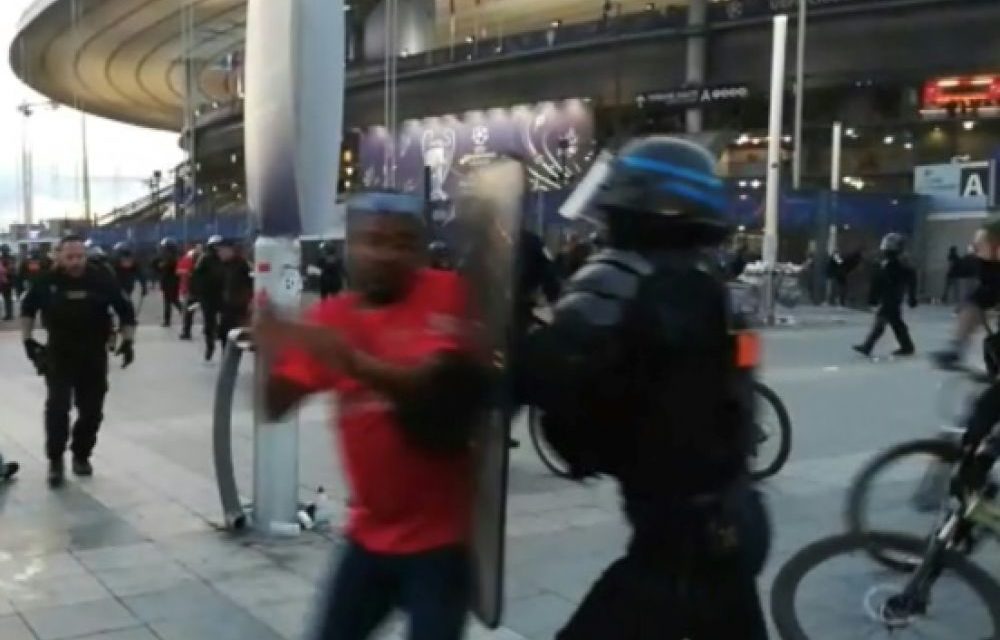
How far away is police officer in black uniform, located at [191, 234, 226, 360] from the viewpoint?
17.4 m

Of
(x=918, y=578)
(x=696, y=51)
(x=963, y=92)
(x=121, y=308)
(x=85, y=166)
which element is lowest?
(x=918, y=578)

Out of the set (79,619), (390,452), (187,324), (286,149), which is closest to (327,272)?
(187,324)

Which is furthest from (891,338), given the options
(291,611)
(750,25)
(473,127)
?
(473,127)

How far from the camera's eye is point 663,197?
2232mm

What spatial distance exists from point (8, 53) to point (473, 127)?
44.5m

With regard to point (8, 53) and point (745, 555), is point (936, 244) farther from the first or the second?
point (8, 53)

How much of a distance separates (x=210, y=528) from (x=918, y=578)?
4013 mm

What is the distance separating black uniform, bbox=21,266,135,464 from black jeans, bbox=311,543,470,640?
6045 mm

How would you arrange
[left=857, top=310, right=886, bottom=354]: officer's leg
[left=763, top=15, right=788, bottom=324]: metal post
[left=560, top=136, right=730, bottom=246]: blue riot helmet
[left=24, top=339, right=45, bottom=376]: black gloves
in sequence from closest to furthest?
[left=560, top=136, right=730, bottom=246]: blue riot helmet < [left=24, top=339, right=45, bottom=376]: black gloves < [left=857, top=310, right=886, bottom=354]: officer's leg < [left=763, top=15, right=788, bottom=324]: metal post

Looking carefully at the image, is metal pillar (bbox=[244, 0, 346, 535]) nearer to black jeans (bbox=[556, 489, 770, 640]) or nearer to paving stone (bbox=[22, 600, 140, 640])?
paving stone (bbox=[22, 600, 140, 640])

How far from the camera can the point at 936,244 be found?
3553 cm

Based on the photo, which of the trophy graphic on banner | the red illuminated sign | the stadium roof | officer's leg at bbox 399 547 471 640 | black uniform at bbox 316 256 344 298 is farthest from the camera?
the stadium roof

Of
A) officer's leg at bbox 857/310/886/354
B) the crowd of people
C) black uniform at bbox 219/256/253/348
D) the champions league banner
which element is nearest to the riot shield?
the crowd of people

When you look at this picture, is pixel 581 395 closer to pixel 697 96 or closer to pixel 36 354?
pixel 36 354
